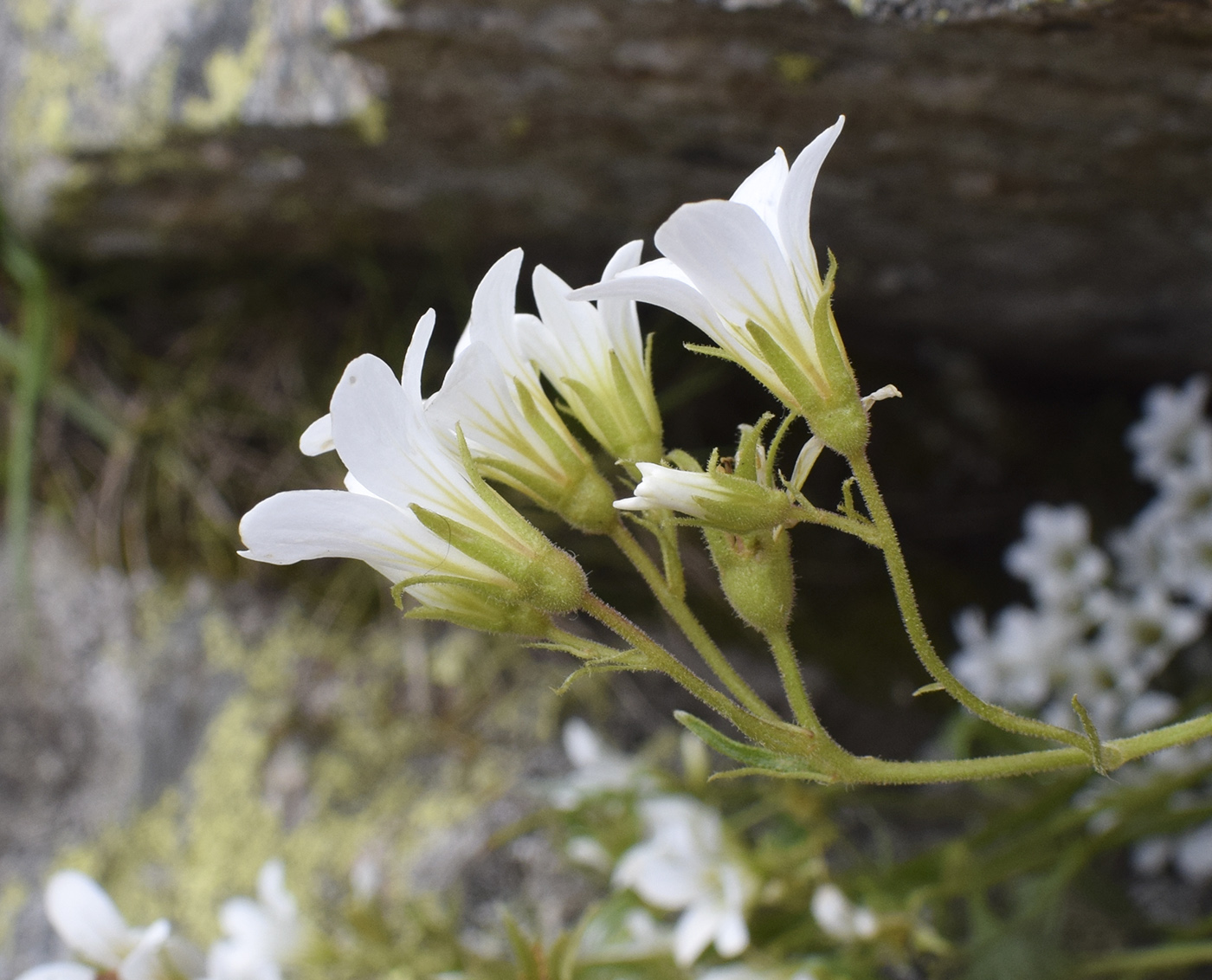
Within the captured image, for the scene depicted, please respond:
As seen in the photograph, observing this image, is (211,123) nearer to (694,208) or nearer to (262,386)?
(262,386)

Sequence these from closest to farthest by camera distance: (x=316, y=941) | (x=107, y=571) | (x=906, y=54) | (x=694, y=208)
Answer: (x=694, y=208) < (x=906, y=54) < (x=316, y=941) < (x=107, y=571)

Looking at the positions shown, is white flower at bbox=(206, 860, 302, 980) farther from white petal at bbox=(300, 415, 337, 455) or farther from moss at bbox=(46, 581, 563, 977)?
white petal at bbox=(300, 415, 337, 455)

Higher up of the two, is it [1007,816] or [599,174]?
[599,174]

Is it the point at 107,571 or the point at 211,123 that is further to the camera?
the point at 107,571

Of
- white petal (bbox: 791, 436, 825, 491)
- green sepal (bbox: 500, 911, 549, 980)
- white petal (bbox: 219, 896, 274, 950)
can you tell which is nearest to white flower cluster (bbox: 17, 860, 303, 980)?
white petal (bbox: 219, 896, 274, 950)

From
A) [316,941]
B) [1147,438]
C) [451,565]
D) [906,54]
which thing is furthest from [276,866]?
[1147,438]

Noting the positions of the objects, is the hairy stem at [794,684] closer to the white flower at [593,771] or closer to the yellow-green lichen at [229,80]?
the white flower at [593,771]

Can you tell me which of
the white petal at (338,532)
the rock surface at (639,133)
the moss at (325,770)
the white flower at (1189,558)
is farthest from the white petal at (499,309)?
the white flower at (1189,558)
